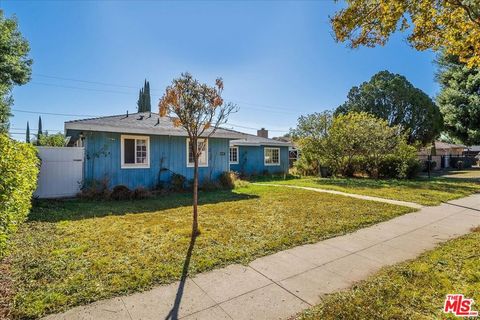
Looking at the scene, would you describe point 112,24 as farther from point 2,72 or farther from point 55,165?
point 2,72

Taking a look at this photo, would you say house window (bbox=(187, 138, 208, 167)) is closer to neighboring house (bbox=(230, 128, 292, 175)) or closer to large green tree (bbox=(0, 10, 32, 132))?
neighboring house (bbox=(230, 128, 292, 175))

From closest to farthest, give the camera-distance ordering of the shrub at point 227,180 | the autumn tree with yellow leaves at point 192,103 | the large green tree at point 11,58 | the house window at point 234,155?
the autumn tree with yellow leaves at point 192,103
the shrub at point 227,180
the large green tree at point 11,58
the house window at point 234,155

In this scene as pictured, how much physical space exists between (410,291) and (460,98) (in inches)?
945

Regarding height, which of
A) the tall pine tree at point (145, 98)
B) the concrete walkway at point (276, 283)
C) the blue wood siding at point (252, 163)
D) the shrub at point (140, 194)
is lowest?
the concrete walkway at point (276, 283)

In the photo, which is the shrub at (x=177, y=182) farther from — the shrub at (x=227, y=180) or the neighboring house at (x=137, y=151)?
the shrub at (x=227, y=180)

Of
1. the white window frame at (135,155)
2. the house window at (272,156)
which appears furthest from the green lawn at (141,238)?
the house window at (272,156)

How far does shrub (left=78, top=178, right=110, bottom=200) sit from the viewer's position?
924cm

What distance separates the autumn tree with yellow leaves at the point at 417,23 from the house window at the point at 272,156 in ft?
49.3

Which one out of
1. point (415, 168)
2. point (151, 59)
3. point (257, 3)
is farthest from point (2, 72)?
point (415, 168)

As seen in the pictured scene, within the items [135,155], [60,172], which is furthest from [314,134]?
[60,172]

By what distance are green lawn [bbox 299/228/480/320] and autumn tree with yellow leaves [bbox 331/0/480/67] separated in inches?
148

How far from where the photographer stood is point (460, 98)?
2012 centimetres

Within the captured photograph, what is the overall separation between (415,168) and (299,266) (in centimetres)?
1650

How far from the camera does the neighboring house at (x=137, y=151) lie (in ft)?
32.2
